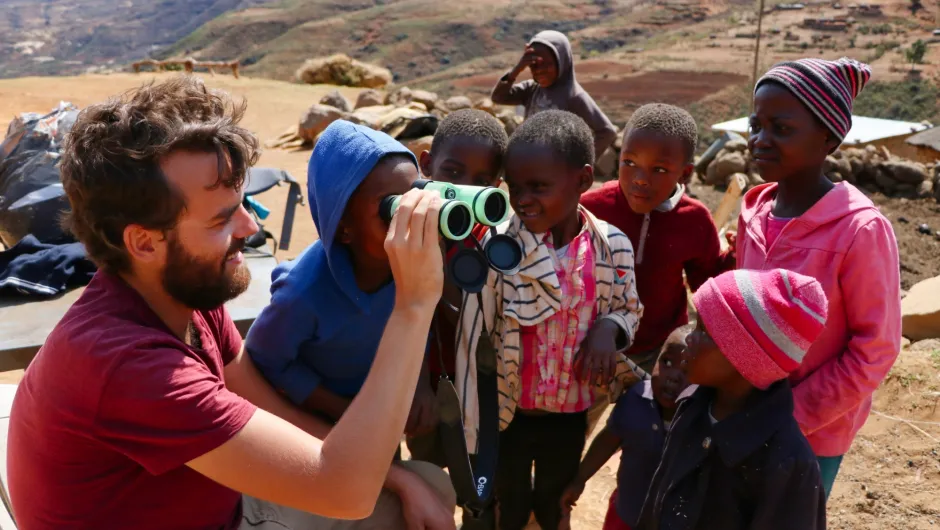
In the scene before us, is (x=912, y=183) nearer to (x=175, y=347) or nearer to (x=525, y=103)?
(x=525, y=103)

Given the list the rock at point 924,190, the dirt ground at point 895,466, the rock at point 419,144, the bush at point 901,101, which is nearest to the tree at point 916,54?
the bush at point 901,101

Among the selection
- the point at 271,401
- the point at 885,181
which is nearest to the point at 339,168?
the point at 271,401

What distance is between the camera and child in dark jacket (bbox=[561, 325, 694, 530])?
76.5 inches

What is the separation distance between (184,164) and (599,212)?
1549 millimetres

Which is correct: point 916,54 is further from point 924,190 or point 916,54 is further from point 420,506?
point 420,506

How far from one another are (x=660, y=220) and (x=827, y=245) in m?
0.69

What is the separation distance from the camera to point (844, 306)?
1.96m

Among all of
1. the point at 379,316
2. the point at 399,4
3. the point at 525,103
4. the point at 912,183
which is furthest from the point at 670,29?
the point at 379,316

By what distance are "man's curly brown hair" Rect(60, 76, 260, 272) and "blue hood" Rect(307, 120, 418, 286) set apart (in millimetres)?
271

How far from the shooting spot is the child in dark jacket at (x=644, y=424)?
1.94 metres

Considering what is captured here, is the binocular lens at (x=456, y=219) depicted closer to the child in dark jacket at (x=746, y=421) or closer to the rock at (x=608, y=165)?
the child in dark jacket at (x=746, y=421)

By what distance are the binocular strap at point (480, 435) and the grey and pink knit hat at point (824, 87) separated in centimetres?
111

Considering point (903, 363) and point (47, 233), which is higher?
point (47, 233)

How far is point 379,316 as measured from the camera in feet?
6.35
